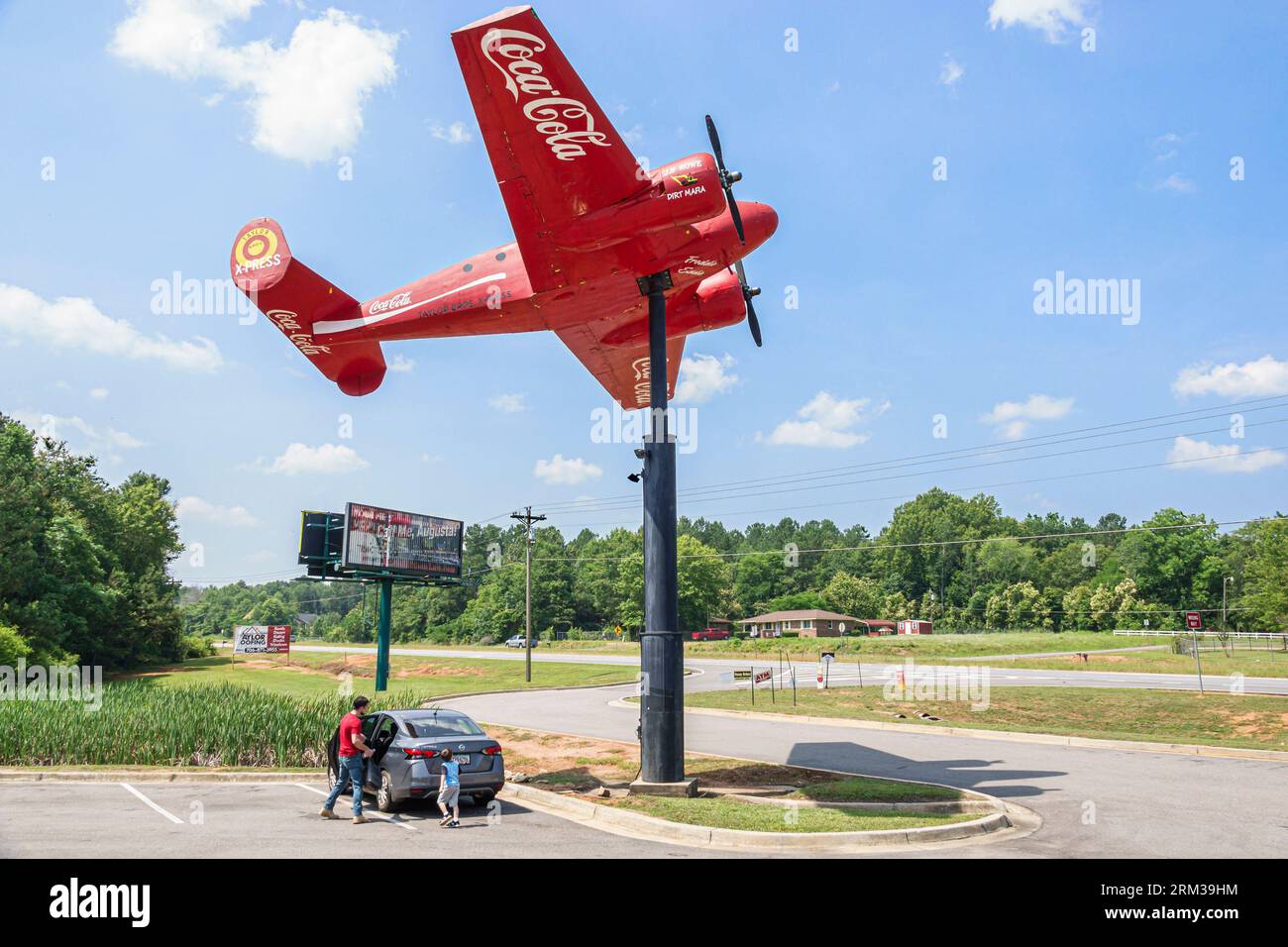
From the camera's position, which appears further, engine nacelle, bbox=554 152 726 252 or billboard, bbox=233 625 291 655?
billboard, bbox=233 625 291 655

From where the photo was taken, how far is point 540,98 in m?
11.2

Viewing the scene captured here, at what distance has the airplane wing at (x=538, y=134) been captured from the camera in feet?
35.1

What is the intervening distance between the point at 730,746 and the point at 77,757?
44.3 ft

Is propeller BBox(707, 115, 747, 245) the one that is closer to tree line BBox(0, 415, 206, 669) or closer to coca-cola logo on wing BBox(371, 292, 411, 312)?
coca-cola logo on wing BBox(371, 292, 411, 312)

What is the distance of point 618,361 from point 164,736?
1192 cm

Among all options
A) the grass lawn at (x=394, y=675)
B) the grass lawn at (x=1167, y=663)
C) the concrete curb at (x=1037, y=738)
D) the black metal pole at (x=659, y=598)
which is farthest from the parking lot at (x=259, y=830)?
the grass lawn at (x=1167, y=663)

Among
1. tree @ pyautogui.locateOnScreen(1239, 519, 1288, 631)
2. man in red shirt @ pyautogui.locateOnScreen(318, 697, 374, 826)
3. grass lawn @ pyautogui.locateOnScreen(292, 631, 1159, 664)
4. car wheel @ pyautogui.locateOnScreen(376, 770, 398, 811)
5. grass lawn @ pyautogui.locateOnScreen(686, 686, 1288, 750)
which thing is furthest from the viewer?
tree @ pyautogui.locateOnScreen(1239, 519, 1288, 631)

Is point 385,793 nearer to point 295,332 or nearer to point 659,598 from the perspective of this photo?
point 659,598

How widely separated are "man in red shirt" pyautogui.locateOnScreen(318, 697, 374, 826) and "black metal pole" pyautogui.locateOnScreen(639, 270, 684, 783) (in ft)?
13.4

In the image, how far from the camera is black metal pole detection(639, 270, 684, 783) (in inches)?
516

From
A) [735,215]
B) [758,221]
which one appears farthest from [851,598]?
[735,215]

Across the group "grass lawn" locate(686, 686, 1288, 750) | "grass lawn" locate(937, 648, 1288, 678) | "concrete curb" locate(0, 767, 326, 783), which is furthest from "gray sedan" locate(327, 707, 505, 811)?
"grass lawn" locate(937, 648, 1288, 678)
